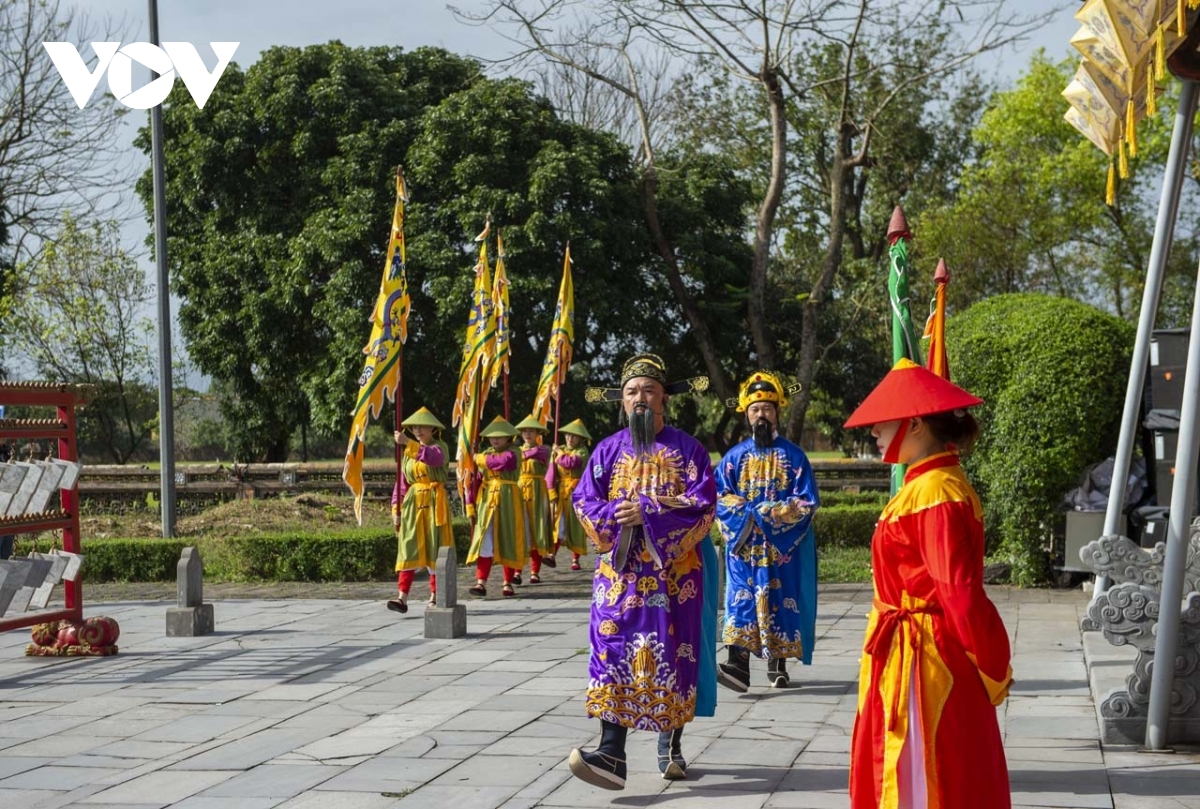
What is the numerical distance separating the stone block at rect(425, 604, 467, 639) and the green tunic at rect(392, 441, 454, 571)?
54.0 inches

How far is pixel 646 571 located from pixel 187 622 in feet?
20.0

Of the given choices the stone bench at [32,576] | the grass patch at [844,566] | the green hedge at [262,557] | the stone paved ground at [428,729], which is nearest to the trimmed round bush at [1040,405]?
the stone paved ground at [428,729]

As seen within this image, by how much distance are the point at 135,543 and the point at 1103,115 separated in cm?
1174

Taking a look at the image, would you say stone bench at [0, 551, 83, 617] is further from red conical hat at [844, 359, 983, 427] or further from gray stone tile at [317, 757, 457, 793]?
red conical hat at [844, 359, 983, 427]

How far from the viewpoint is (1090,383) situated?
470 inches

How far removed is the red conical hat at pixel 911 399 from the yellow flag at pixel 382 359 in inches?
302

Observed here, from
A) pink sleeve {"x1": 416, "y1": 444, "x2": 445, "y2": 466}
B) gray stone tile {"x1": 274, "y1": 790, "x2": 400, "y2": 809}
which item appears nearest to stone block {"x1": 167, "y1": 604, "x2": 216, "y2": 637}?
pink sleeve {"x1": 416, "y1": 444, "x2": 445, "y2": 466}

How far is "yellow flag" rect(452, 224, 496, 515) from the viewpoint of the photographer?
12.6 m

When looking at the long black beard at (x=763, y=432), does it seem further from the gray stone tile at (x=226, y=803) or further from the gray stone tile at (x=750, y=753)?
the gray stone tile at (x=226, y=803)

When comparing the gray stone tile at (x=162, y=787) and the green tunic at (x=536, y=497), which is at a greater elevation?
the green tunic at (x=536, y=497)

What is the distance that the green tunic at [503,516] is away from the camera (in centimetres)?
1302

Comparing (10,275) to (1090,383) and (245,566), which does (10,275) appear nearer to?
(245,566)

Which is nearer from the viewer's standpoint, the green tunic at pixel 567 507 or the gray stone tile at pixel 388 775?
the gray stone tile at pixel 388 775

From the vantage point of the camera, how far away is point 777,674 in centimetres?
795
